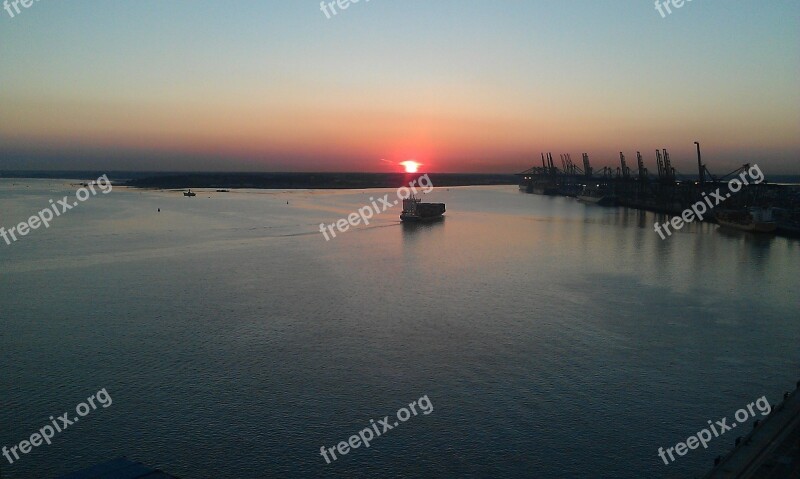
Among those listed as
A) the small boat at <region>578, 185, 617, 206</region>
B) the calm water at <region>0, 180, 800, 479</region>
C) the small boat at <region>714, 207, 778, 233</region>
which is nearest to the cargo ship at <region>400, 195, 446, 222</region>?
the calm water at <region>0, 180, 800, 479</region>

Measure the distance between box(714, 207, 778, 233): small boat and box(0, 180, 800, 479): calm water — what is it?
322 inches

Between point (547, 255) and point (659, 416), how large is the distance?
12.8 meters

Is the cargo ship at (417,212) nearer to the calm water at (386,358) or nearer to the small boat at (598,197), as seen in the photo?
the calm water at (386,358)

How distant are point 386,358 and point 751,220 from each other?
23.8 metres

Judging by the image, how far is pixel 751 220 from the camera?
26.3 m

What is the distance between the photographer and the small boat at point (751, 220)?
25531 mm

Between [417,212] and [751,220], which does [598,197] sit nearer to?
[417,212]

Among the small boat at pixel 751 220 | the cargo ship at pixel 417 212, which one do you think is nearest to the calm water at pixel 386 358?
the small boat at pixel 751 220

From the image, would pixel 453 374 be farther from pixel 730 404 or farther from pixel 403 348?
pixel 730 404

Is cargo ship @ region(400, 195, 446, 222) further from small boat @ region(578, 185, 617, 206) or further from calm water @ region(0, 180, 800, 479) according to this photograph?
small boat @ region(578, 185, 617, 206)

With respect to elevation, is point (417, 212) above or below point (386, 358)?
above

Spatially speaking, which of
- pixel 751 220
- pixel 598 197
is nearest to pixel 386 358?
pixel 751 220

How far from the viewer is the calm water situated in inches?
247

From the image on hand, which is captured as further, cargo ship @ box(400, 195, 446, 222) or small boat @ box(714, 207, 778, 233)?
cargo ship @ box(400, 195, 446, 222)
